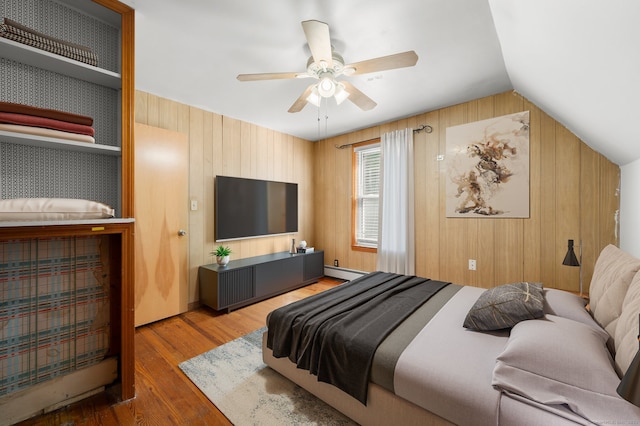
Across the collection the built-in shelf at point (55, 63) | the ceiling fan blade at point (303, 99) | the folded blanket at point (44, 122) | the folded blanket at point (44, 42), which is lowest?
the folded blanket at point (44, 122)

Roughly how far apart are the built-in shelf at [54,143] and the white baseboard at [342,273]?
3.52m

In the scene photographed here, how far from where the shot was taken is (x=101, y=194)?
5.87 ft

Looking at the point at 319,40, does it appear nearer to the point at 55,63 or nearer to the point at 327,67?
the point at 327,67

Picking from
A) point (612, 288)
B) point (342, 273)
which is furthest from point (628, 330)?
point (342, 273)

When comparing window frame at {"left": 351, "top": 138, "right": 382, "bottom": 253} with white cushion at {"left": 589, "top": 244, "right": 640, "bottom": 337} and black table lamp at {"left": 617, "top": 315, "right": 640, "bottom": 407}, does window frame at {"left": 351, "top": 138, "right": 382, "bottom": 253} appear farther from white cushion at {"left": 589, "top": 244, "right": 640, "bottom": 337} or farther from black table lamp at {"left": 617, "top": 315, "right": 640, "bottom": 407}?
black table lamp at {"left": 617, "top": 315, "right": 640, "bottom": 407}

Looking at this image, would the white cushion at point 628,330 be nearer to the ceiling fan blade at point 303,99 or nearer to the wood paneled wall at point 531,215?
the wood paneled wall at point 531,215

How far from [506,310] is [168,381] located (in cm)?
236

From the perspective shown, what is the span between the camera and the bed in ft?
3.26

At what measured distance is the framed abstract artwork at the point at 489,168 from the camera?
2779mm

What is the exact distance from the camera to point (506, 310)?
4.92 feet

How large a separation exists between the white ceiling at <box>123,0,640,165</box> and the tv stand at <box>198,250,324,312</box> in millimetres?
2097

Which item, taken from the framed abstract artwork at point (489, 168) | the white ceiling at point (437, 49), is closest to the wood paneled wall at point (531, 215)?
the framed abstract artwork at point (489, 168)

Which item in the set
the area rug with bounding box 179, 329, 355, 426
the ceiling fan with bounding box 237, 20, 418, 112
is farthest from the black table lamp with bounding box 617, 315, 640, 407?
the ceiling fan with bounding box 237, 20, 418, 112

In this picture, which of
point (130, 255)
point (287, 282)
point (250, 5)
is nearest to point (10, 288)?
point (130, 255)
